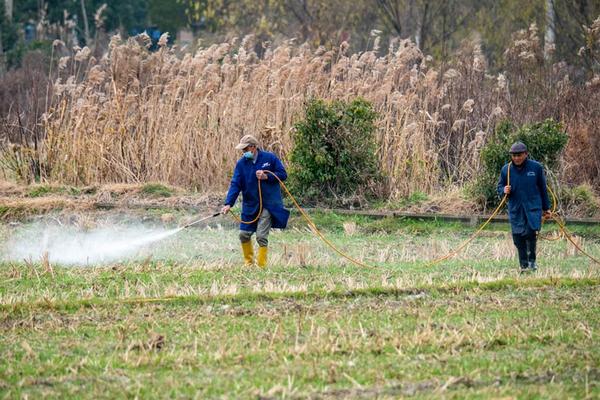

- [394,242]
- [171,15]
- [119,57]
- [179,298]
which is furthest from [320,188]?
[171,15]

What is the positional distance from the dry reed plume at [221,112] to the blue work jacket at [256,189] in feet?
19.8

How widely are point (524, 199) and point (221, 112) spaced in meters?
8.06

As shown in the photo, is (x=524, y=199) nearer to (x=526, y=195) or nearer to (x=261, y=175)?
(x=526, y=195)

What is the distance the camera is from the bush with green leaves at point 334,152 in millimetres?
19656

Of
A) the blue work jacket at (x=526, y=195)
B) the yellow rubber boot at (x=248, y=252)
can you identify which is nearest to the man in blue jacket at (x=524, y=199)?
the blue work jacket at (x=526, y=195)

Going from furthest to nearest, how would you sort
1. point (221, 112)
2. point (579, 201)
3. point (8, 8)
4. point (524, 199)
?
point (8, 8) → point (221, 112) → point (579, 201) → point (524, 199)

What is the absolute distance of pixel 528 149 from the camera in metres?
18.6

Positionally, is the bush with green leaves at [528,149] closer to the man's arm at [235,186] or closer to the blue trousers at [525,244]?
the blue trousers at [525,244]

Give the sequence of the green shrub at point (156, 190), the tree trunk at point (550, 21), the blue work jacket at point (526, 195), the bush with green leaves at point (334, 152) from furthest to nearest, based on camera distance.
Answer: the tree trunk at point (550, 21) < the green shrub at point (156, 190) < the bush with green leaves at point (334, 152) < the blue work jacket at point (526, 195)

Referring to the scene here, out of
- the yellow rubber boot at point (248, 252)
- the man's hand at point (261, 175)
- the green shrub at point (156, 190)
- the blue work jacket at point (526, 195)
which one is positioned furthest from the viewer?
the green shrub at point (156, 190)

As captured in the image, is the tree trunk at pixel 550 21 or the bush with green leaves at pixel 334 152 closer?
the bush with green leaves at pixel 334 152

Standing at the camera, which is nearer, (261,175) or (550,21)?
(261,175)

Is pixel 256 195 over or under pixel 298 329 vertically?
over

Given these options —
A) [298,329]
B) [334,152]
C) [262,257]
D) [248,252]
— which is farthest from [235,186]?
[334,152]
